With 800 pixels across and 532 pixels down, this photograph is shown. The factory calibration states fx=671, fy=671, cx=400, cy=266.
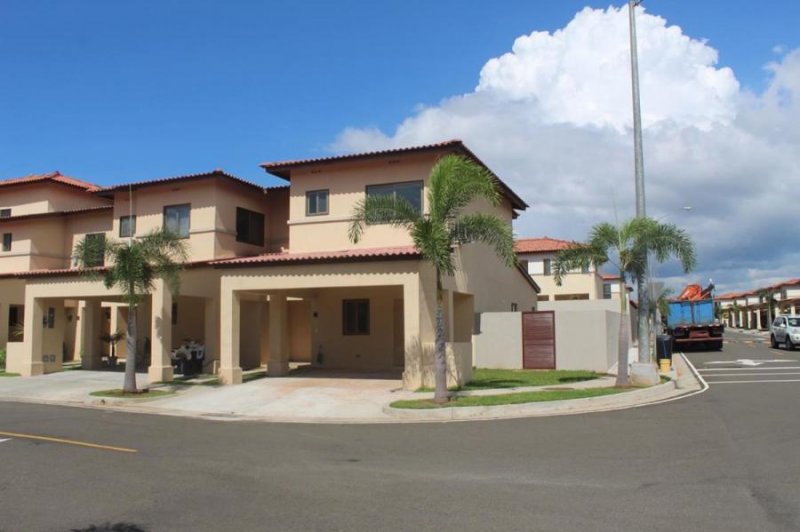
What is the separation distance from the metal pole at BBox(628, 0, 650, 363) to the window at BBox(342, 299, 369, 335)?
10127 mm

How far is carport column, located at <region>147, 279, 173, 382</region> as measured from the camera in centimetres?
2172

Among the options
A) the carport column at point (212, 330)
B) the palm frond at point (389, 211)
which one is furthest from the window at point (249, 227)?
the palm frond at point (389, 211)

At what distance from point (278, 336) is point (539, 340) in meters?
9.15

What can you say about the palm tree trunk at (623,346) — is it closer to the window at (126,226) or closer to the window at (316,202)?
the window at (316,202)

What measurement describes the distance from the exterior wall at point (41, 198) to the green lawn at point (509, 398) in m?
23.5

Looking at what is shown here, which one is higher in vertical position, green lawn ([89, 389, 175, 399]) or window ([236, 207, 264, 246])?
window ([236, 207, 264, 246])

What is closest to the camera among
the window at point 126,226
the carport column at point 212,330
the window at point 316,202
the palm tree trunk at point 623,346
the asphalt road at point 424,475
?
the asphalt road at point 424,475

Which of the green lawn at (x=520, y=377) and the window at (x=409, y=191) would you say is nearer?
the green lawn at (x=520, y=377)

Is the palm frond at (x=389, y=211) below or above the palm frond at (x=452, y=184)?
below

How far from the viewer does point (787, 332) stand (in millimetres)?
37906

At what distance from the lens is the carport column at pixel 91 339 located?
26062 millimetres

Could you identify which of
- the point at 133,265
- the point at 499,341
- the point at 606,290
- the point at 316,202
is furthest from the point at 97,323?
the point at 606,290

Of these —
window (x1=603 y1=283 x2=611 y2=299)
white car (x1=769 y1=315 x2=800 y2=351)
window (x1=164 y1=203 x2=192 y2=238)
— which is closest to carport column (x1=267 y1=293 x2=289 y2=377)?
window (x1=164 y1=203 x2=192 y2=238)

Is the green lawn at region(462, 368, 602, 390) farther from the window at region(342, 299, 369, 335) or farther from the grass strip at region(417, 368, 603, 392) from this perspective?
the window at region(342, 299, 369, 335)
